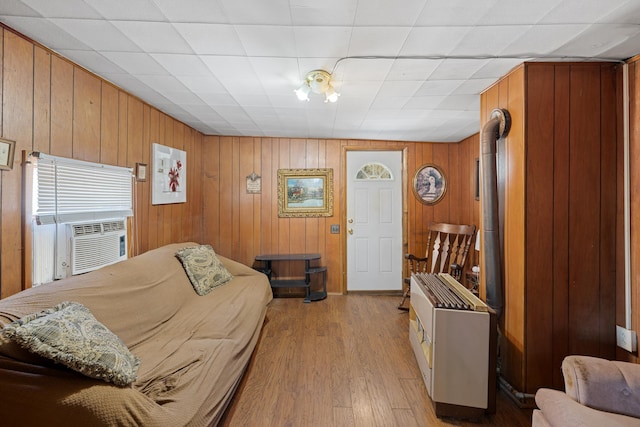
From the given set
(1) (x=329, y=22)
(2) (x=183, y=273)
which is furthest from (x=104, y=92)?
(1) (x=329, y=22)

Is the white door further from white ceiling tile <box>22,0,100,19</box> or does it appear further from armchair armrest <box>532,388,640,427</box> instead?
white ceiling tile <box>22,0,100,19</box>

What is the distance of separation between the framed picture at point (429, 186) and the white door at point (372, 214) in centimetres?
29

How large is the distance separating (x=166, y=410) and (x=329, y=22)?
196cm

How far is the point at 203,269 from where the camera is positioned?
2.87 meters

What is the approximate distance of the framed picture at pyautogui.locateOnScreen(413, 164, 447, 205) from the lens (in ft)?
13.4

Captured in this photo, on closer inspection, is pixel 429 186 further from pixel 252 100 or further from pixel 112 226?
pixel 112 226

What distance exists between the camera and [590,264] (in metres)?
1.80

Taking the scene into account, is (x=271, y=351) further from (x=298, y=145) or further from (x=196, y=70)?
(x=298, y=145)

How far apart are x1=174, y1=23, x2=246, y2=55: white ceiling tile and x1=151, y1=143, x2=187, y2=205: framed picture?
1.51 m

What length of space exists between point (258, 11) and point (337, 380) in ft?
7.83

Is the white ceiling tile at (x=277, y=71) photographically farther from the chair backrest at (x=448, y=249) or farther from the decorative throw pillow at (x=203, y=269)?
the chair backrest at (x=448, y=249)

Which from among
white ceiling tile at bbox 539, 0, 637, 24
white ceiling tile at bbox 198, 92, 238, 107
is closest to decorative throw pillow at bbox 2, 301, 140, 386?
white ceiling tile at bbox 198, 92, 238, 107

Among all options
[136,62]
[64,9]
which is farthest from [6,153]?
[136,62]

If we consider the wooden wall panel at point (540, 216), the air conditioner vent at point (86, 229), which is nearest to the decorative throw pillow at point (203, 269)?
the air conditioner vent at point (86, 229)
